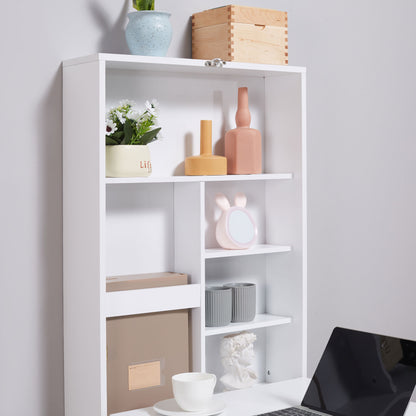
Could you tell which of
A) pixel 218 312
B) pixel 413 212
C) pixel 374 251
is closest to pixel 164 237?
pixel 218 312

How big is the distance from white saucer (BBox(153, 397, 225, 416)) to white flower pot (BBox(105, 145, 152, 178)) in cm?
57

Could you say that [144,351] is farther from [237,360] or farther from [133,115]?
[133,115]

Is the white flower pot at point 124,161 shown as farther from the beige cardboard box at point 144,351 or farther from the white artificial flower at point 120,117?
the beige cardboard box at point 144,351

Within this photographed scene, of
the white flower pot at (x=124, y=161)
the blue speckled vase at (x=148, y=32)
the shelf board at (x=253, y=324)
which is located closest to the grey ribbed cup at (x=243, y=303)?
the shelf board at (x=253, y=324)

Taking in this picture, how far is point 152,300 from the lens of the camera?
1.83 m

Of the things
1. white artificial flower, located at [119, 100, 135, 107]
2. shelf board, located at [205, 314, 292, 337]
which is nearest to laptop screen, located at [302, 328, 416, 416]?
shelf board, located at [205, 314, 292, 337]

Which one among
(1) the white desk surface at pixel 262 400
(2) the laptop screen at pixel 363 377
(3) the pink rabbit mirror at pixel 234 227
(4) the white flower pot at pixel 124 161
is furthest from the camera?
(3) the pink rabbit mirror at pixel 234 227

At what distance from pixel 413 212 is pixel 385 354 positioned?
108 cm

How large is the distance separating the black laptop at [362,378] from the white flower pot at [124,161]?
65cm

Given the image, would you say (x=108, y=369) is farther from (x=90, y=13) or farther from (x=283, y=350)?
(x=90, y=13)

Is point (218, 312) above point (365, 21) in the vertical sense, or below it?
below

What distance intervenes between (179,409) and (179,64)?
0.86 metres

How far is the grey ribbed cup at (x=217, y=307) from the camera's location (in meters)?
1.97

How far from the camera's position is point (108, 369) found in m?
1.80
